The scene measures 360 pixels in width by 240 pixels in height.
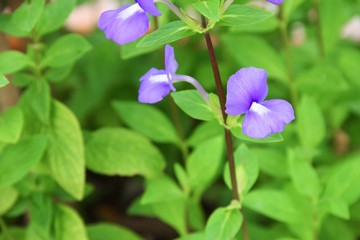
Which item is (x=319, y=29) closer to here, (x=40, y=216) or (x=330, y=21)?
(x=330, y=21)

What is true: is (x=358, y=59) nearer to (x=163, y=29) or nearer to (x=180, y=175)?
(x=180, y=175)

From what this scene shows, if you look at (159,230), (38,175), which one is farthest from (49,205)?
(159,230)

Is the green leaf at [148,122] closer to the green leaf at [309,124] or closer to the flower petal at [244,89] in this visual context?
the green leaf at [309,124]

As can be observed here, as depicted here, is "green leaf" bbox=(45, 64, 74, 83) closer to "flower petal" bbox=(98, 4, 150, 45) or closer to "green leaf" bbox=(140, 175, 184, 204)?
"green leaf" bbox=(140, 175, 184, 204)

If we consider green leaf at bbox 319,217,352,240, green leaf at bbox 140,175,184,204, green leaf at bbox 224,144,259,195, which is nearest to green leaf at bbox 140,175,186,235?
green leaf at bbox 140,175,184,204

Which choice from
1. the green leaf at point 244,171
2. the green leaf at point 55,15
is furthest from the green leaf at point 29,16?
the green leaf at point 244,171

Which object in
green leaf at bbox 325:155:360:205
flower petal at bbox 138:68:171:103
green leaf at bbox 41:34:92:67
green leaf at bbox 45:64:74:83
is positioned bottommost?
green leaf at bbox 325:155:360:205

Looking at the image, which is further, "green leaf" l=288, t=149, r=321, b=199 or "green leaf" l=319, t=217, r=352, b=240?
"green leaf" l=319, t=217, r=352, b=240
